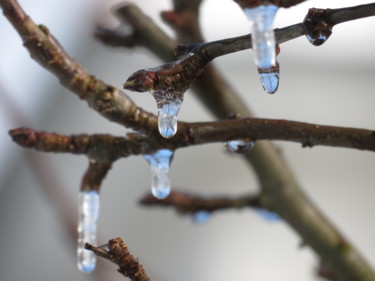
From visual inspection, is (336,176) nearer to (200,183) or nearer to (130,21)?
(200,183)

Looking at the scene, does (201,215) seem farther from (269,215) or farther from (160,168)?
(160,168)

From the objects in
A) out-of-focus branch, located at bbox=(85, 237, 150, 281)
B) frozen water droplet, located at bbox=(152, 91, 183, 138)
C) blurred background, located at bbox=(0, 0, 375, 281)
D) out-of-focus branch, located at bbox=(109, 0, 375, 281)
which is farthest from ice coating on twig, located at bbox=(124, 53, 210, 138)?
blurred background, located at bbox=(0, 0, 375, 281)

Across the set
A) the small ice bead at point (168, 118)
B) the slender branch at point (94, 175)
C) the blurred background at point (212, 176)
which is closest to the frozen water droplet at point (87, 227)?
the slender branch at point (94, 175)

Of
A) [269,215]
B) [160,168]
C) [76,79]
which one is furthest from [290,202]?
[76,79]

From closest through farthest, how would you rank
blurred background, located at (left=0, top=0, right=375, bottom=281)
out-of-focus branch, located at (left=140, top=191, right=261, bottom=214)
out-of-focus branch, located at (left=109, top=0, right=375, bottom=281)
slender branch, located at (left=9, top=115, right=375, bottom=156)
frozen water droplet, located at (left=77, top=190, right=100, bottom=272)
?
slender branch, located at (left=9, top=115, right=375, bottom=156) → frozen water droplet, located at (left=77, top=190, right=100, bottom=272) → out-of-focus branch, located at (left=109, top=0, right=375, bottom=281) → out-of-focus branch, located at (left=140, top=191, right=261, bottom=214) → blurred background, located at (left=0, top=0, right=375, bottom=281)

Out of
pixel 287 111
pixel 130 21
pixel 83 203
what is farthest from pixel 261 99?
pixel 83 203

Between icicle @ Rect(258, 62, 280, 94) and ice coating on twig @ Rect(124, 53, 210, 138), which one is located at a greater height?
icicle @ Rect(258, 62, 280, 94)

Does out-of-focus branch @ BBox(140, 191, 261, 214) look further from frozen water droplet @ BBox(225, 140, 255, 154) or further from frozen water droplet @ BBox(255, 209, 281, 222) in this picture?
frozen water droplet @ BBox(225, 140, 255, 154)
